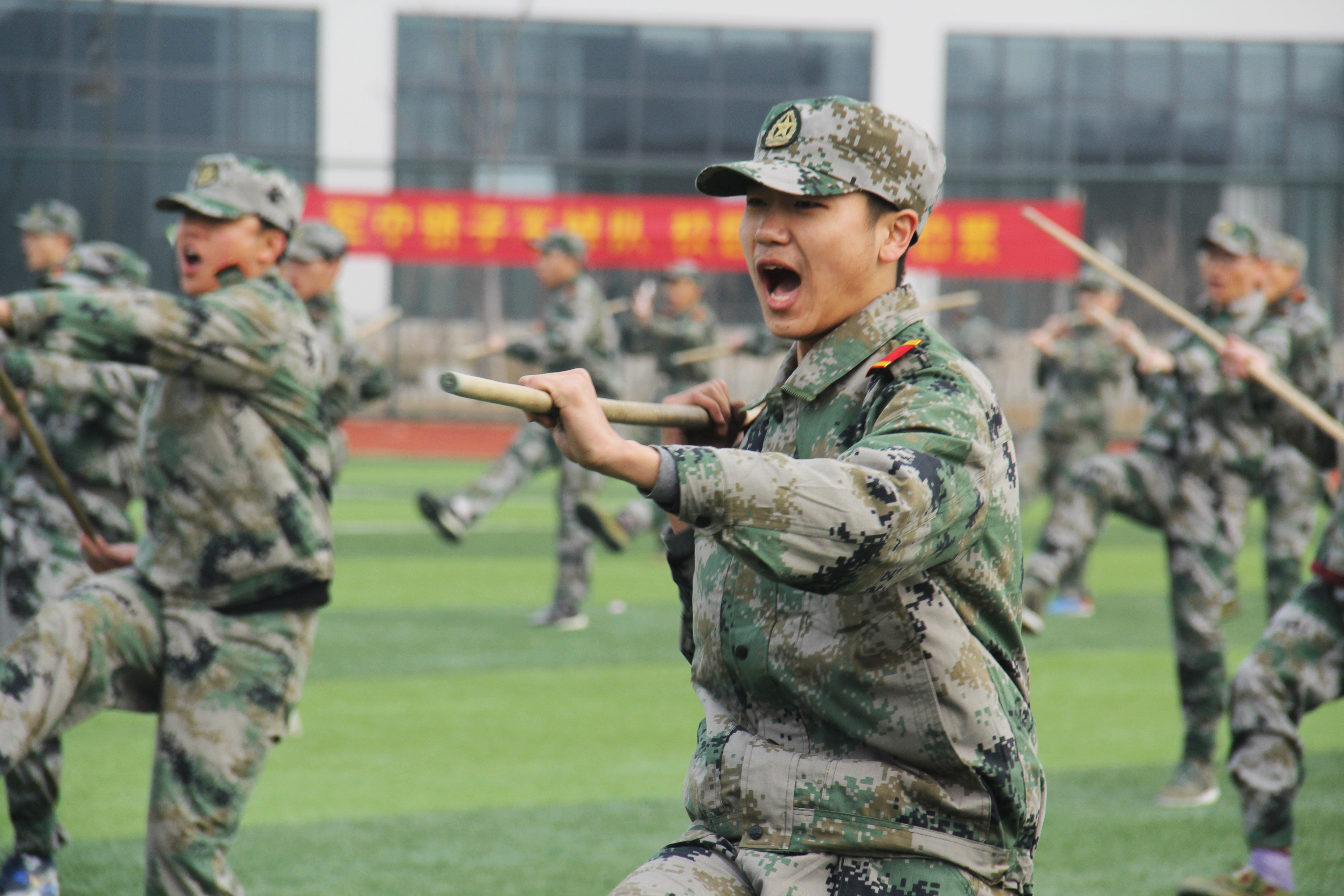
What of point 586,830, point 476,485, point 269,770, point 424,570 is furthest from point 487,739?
point 424,570

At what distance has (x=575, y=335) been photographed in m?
10.5

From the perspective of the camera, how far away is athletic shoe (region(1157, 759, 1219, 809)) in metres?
6.02

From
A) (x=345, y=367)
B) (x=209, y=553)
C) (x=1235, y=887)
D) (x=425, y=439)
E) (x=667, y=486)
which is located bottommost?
(x=425, y=439)

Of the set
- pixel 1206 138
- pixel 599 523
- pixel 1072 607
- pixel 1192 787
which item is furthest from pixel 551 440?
pixel 1206 138

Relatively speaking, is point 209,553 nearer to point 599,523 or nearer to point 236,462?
point 236,462

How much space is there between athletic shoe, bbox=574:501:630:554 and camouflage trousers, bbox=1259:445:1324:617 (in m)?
3.98

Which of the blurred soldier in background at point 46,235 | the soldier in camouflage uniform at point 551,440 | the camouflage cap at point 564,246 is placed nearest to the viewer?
the blurred soldier in background at point 46,235

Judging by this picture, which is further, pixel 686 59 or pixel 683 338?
pixel 686 59

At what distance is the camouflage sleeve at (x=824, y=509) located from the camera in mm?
1906

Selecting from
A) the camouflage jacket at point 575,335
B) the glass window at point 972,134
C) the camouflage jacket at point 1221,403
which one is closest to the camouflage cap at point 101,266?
the camouflage jacket at point 575,335

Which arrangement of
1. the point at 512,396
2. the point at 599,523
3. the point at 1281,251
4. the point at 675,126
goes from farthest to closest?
the point at 675,126 < the point at 599,523 < the point at 1281,251 < the point at 512,396

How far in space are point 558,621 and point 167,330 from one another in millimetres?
6379

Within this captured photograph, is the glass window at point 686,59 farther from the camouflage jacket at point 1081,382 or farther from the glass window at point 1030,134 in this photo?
the camouflage jacket at point 1081,382

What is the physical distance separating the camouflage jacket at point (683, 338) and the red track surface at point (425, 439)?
12.1 m
